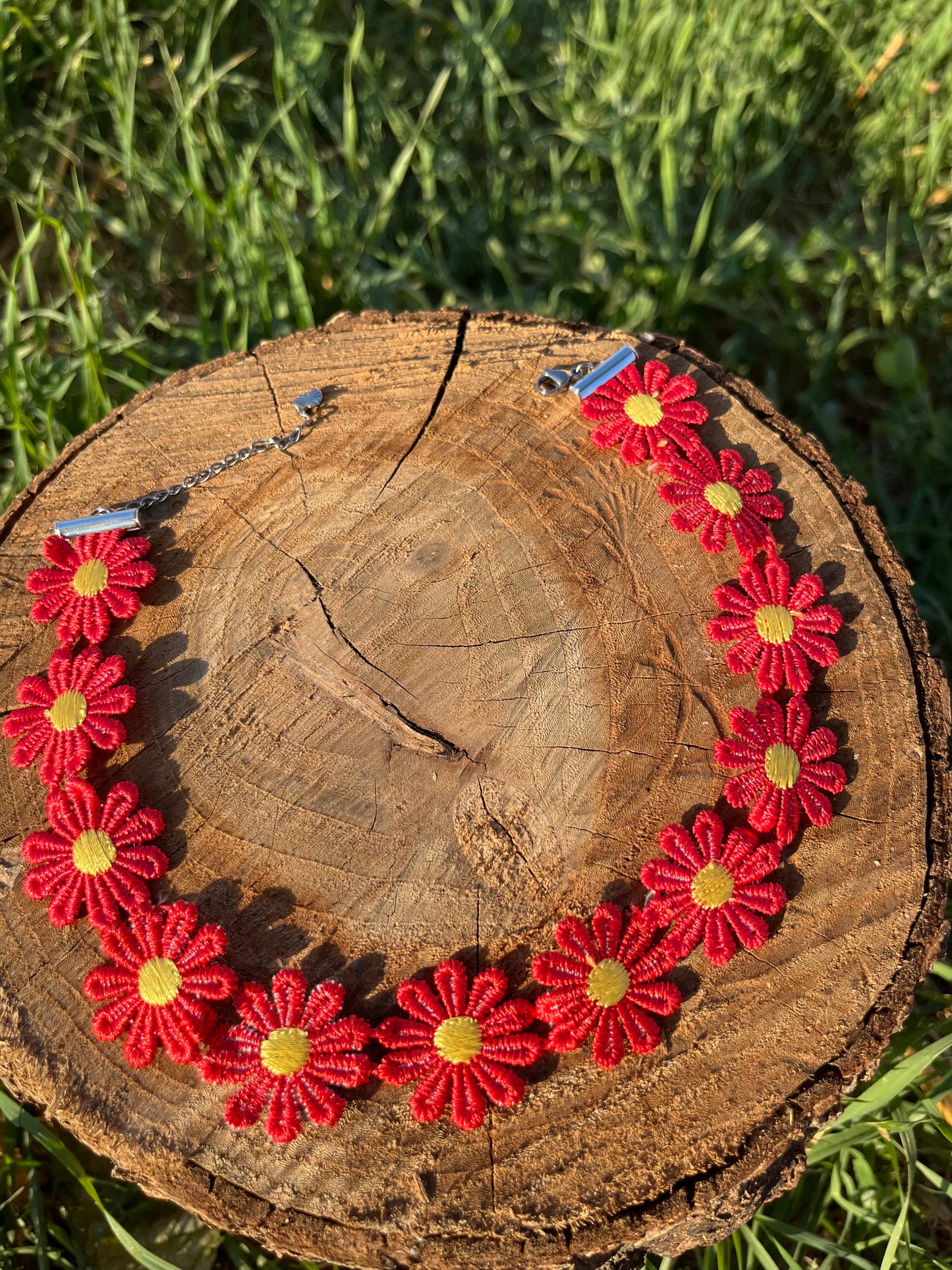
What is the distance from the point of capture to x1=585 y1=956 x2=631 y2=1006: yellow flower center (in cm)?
144

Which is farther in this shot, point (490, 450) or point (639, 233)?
point (639, 233)

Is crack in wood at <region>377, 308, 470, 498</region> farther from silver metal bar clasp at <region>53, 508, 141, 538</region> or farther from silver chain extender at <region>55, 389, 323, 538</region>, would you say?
silver metal bar clasp at <region>53, 508, 141, 538</region>

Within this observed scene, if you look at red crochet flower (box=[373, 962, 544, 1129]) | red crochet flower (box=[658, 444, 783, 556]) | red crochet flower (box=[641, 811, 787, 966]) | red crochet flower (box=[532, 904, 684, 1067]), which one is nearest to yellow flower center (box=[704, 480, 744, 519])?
red crochet flower (box=[658, 444, 783, 556])

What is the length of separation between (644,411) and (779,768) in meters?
0.73

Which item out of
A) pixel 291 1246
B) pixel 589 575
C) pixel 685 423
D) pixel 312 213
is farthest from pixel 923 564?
pixel 291 1246

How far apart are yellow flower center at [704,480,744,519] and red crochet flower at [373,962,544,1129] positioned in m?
0.91

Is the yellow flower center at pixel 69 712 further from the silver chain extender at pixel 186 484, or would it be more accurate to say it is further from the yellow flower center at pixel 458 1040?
the yellow flower center at pixel 458 1040

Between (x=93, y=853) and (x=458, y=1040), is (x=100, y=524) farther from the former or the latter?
(x=458, y=1040)

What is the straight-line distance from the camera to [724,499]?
69.5 inches

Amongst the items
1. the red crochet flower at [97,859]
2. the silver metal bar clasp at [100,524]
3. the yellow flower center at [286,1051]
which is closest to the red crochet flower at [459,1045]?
the yellow flower center at [286,1051]

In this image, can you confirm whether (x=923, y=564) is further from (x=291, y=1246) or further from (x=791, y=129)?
(x=291, y=1246)

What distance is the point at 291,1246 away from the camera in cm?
134

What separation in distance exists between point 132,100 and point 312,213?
0.54 m

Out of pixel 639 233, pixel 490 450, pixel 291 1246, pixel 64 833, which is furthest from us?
pixel 639 233
